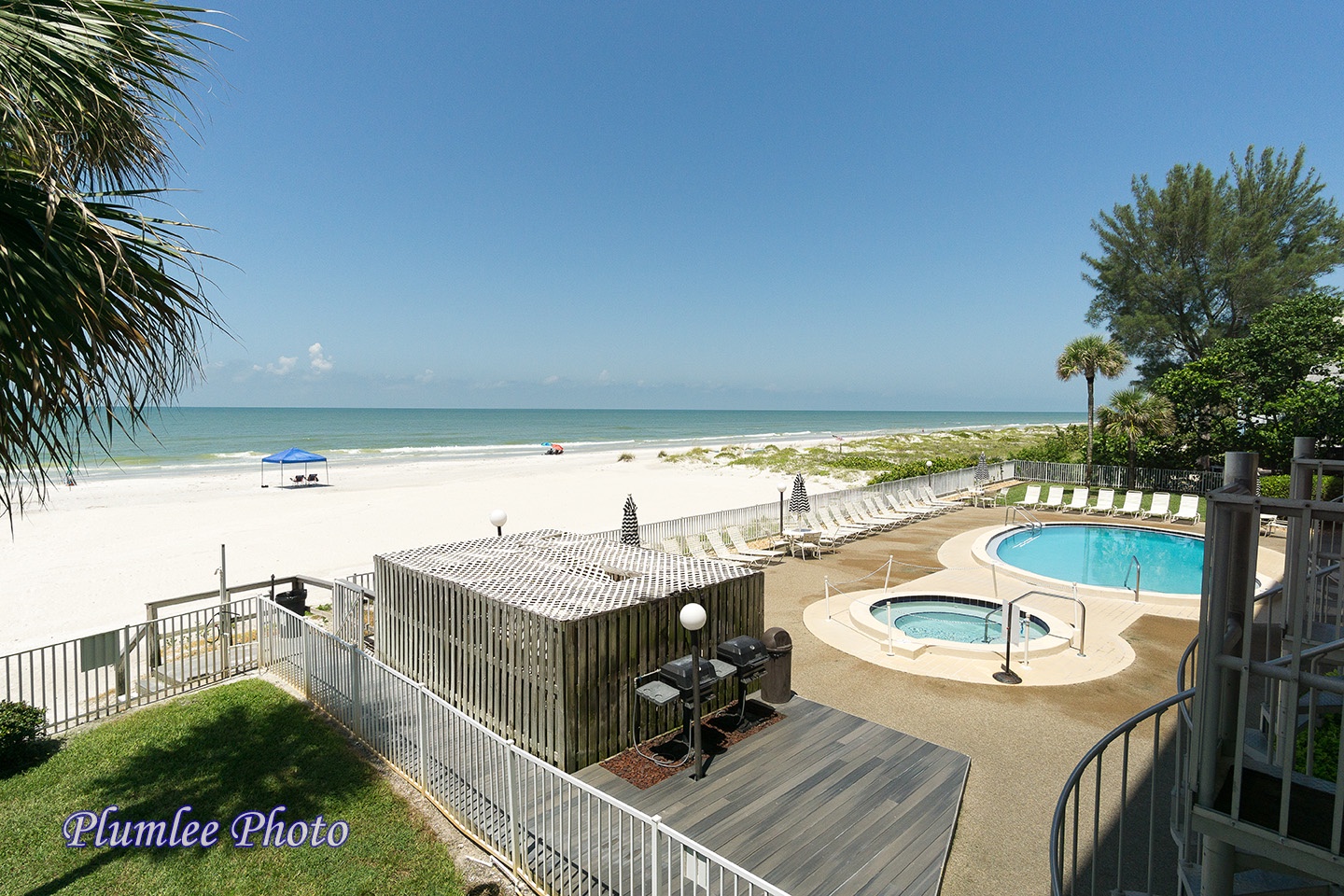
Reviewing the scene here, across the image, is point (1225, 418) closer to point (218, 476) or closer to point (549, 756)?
point (549, 756)

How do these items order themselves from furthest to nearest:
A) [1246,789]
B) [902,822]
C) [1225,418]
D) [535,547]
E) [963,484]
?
[963,484] → [1225,418] → [535,547] → [902,822] → [1246,789]

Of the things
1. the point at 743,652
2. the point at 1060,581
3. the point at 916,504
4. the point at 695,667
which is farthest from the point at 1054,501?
the point at 695,667

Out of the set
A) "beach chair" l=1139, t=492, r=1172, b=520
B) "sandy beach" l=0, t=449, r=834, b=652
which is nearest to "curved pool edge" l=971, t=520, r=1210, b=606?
"beach chair" l=1139, t=492, r=1172, b=520

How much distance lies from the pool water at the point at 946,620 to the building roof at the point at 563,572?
4.78 metres

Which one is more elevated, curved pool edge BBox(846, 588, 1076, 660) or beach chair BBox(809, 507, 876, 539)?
beach chair BBox(809, 507, 876, 539)

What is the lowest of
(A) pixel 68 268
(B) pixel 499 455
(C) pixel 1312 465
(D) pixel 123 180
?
(B) pixel 499 455

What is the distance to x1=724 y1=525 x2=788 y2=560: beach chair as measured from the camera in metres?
15.2

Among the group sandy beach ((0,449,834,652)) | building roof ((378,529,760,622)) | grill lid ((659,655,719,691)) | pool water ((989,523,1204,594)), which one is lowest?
sandy beach ((0,449,834,652))

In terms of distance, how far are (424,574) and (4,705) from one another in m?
4.35

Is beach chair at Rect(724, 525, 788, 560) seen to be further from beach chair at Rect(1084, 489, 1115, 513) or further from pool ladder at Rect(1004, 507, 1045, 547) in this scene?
beach chair at Rect(1084, 489, 1115, 513)

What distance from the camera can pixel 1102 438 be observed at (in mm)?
27234

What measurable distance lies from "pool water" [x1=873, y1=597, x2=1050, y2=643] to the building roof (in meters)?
4.78

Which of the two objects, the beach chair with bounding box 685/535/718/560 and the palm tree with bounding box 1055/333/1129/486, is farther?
the palm tree with bounding box 1055/333/1129/486

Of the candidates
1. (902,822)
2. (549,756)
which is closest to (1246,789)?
(902,822)
